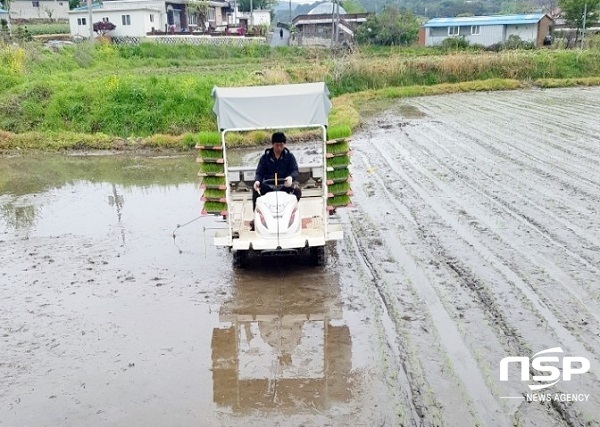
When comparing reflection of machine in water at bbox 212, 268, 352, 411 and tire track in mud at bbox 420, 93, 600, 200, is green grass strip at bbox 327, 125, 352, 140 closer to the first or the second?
reflection of machine in water at bbox 212, 268, 352, 411

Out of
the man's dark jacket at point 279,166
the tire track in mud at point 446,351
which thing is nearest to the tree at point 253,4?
the man's dark jacket at point 279,166

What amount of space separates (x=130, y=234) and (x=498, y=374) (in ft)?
22.6

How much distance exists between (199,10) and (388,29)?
Result: 1805 cm

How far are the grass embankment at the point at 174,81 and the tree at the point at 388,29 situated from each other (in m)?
5.25

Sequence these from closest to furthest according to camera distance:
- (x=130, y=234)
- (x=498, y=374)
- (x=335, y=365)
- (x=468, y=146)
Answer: (x=498, y=374), (x=335, y=365), (x=130, y=234), (x=468, y=146)

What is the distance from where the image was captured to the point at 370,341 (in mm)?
6453

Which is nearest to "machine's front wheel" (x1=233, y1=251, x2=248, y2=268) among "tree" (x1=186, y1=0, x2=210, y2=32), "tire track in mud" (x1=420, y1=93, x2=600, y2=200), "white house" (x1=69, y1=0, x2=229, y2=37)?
"tire track in mud" (x1=420, y1=93, x2=600, y2=200)

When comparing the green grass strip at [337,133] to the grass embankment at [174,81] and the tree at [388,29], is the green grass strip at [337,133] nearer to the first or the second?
the grass embankment at [174,81]

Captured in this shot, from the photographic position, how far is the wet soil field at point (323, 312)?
5.37 m

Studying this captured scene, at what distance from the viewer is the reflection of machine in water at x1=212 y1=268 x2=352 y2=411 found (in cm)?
558

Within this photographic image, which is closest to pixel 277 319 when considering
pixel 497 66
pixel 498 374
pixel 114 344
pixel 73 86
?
pixel 114 344

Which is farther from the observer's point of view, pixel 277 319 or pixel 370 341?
pixel 277 319

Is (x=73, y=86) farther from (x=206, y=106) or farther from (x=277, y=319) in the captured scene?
(x=277, y=319)

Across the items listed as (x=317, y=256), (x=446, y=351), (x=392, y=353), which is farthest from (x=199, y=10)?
(x=446, y=351)
